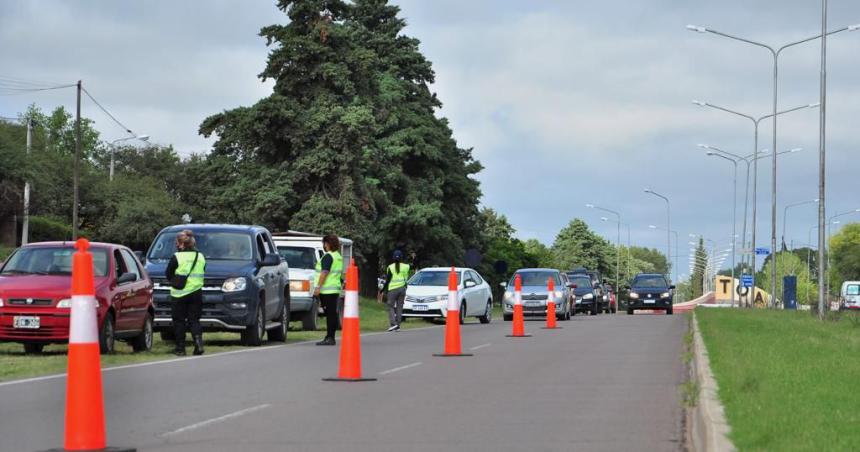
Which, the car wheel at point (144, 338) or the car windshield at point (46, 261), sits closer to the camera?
the car windshield at point (46, 261)

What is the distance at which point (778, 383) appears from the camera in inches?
527

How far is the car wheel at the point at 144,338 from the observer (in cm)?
2184

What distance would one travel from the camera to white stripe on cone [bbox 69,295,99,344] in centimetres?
912

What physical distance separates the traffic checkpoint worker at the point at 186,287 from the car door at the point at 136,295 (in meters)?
0.63

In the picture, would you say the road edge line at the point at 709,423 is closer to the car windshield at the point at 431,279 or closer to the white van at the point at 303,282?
the white van at the point at 303,282

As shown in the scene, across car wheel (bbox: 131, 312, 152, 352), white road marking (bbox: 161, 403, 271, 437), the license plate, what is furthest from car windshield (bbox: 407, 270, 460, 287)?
white road marking (bbox: 161, 403, 271, 437)

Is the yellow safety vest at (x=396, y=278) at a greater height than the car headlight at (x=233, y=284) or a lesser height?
greater

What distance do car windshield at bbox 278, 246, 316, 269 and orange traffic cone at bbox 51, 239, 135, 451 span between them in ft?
77.7

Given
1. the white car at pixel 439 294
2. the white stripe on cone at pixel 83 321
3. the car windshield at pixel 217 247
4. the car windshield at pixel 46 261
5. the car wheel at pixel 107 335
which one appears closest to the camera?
the white stripe on cone at pixel 83 321

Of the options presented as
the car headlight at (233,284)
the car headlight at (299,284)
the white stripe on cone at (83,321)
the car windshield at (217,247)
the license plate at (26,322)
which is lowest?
the license plate at (26,322)

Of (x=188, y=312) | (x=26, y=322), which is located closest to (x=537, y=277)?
(x=188, y=312)

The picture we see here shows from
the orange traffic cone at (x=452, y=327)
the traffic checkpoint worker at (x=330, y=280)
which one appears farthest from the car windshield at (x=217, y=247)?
the orange traffic cone at (x=452, y=327)

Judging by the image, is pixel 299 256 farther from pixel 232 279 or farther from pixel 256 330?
pixel 232 279

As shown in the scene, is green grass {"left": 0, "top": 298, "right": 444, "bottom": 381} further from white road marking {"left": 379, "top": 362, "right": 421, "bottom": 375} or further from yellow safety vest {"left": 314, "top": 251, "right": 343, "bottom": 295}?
white road marking {"left": 379, "top": 362, "right": 421, "bottom": 375}
